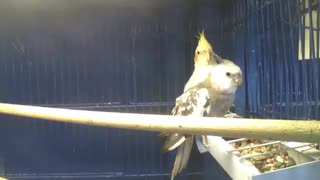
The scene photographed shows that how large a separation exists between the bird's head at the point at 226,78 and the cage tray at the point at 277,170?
116 mm

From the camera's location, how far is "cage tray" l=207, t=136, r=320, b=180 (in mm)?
546

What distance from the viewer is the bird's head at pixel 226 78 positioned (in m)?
0.80

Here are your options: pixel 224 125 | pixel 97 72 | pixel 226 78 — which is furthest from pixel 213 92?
pixel 97 72

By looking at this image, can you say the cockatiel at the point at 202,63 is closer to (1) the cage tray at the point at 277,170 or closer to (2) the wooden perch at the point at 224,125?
(1) the cage tray at the point at 277,170

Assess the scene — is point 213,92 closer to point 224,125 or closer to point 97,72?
point 224,125

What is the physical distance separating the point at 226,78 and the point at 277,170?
0.29 meters

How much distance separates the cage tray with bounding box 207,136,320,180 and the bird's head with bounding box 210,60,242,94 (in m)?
0.12

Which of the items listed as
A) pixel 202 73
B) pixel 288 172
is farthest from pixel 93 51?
pixel 288 172

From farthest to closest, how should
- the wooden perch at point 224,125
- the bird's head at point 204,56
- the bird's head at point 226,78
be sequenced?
1. the bird's head at point 204,56
2. the bird's head at point 226,78
3. the wooden perch at point 224,125

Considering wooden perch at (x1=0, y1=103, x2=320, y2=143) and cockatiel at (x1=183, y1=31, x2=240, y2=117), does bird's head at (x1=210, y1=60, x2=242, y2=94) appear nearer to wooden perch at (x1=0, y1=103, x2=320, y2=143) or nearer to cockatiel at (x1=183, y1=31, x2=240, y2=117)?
cockatiel at (x1=183, y1=31, x2=240, y2=117)

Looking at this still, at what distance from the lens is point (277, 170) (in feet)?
1.81

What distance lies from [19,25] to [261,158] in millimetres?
1056

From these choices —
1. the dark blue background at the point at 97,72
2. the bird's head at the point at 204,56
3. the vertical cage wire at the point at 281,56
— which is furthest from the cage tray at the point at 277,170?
the dark blue background at the point at 97,72

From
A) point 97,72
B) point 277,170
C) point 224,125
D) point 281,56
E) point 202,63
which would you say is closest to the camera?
point 224,125
